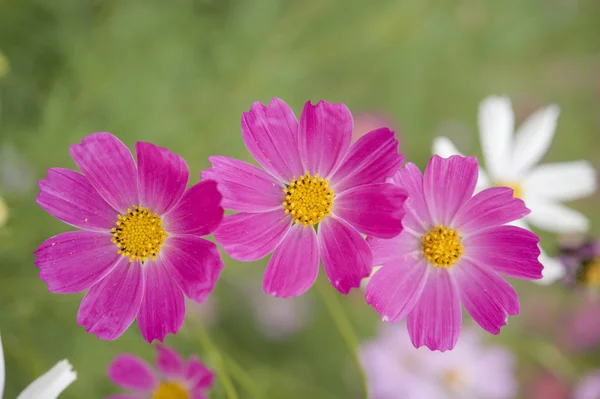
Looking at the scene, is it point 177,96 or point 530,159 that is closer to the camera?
point 530,159

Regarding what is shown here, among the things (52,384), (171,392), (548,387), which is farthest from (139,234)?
(548,387)

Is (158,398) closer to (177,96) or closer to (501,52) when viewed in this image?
(177,96)

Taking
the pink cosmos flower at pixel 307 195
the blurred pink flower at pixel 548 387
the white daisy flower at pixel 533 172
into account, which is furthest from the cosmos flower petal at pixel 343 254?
the blurred pink flower at pixel 548 387

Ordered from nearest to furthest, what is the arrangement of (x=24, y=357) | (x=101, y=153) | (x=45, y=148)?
Result: (x=101, y=153)
(x=24, y=357)
(x=45, y=148)

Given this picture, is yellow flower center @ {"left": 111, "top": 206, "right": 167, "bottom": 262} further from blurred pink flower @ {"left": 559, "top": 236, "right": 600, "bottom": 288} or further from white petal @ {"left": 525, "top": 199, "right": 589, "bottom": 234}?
blurred pink flower @ {"left": 559, "top": 236, "right": 600, "bottom": 288}

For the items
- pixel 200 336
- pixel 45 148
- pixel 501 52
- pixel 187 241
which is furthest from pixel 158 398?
pixel 501 52

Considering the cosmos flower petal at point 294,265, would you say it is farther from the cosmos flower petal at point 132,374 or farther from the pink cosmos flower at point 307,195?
the cosmos flower petal at point 132,374

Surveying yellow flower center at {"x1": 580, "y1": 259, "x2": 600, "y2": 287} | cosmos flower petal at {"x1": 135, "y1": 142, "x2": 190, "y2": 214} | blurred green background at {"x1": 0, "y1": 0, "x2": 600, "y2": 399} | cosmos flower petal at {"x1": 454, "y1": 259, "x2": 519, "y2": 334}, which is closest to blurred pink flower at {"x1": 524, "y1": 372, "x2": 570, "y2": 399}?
blurred green background at {"x1": 0, "y1": 0, "x2": 600, "y2": 399}
